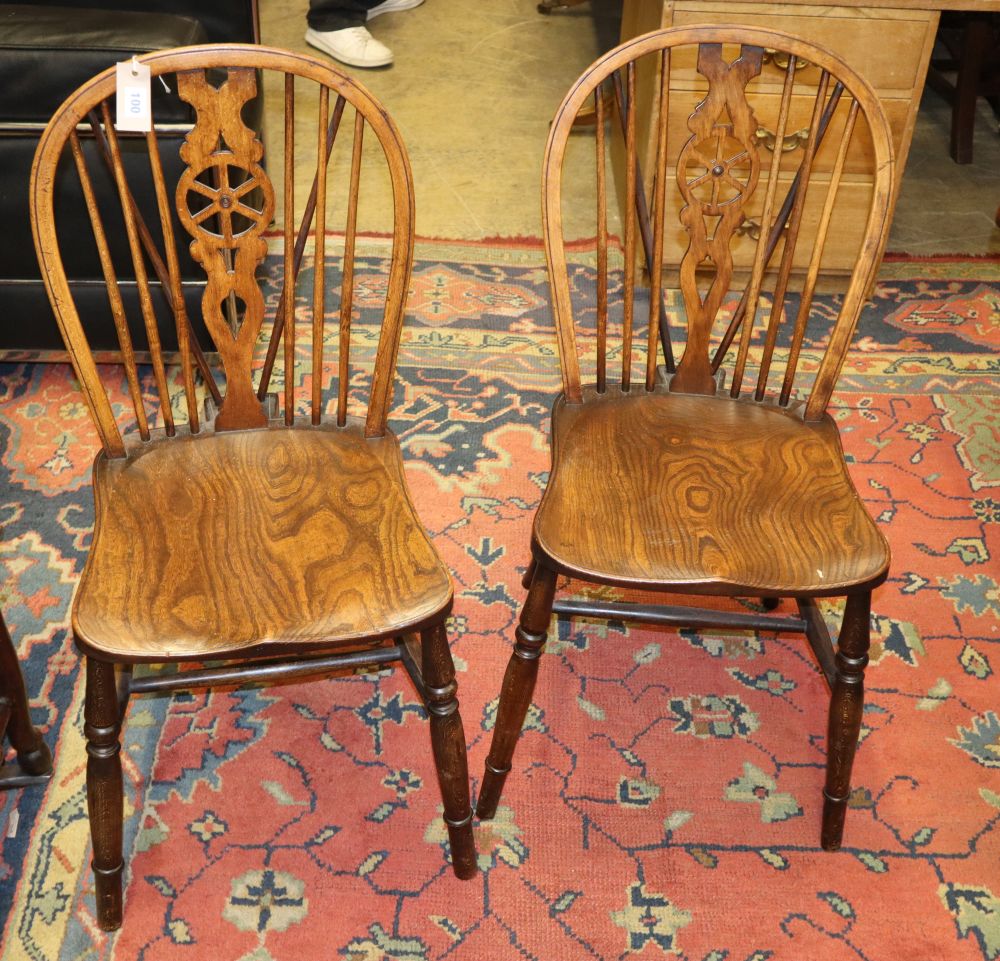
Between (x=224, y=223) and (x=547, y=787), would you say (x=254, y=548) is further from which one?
Answer: (x=547, y=787)

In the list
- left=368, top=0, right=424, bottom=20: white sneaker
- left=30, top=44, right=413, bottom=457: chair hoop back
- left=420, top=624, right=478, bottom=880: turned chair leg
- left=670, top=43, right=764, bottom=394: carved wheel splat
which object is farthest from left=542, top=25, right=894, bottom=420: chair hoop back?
left=368, top=0, right=424, bottom=20: white sneaker

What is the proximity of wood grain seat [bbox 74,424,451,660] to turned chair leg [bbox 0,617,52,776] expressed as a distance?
27 centimetres

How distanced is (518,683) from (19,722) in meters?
0.73

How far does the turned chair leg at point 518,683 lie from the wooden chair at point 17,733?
2.17 feet

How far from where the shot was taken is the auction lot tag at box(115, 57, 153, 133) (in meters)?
1.43

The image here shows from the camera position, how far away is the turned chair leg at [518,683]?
1.49 m

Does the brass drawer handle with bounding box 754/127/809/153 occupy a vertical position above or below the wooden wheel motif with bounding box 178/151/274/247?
below

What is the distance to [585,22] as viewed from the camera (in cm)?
451

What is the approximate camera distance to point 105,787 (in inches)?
55.5

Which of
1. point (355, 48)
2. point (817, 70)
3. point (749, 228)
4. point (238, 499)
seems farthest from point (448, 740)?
point (355, 48)

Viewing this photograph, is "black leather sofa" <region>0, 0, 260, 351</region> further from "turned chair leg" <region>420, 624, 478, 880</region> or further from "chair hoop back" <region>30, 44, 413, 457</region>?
"turned chair leg" <region>420, 624, 478, 880</region>

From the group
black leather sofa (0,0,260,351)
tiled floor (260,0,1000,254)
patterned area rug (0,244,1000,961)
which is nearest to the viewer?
patterned area rug (0,244,1000,961)

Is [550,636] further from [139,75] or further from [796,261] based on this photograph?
[796,261]

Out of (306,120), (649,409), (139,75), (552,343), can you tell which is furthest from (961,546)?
(306,120)
